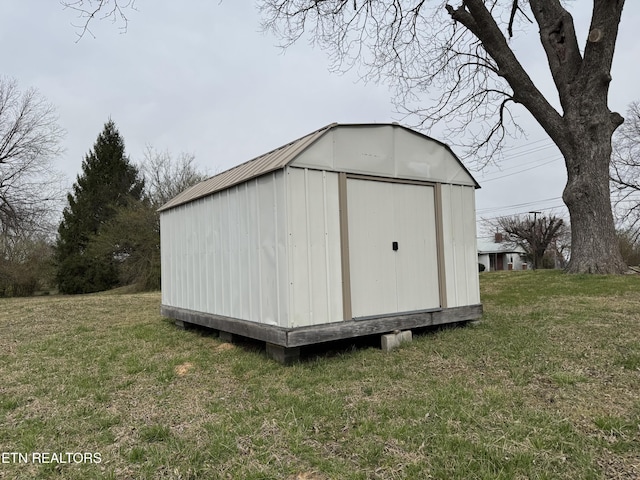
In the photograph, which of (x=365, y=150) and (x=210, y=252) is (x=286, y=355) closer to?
(x=210, y=252)

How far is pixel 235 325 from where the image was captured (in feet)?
16.0

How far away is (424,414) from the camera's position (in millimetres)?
2764

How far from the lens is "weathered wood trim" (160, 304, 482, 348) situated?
4.03m

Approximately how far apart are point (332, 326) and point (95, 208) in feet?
80.7

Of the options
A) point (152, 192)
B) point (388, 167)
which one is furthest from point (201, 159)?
point (388, 167)

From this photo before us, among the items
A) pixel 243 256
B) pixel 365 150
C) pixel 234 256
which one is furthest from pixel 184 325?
pixel 365 150

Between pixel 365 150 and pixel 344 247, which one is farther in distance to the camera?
pixel 365 150

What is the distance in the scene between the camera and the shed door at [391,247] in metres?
4.59

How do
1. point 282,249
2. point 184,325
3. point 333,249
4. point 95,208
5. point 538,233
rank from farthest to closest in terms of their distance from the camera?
point 538,233 < point 95,208 < point 184,325 < point 333,249 < point 282,249

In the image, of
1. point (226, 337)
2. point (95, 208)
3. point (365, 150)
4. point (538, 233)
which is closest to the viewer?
point (365, 150)

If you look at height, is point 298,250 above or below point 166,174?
below

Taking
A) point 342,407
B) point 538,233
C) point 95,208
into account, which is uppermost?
point 95,208

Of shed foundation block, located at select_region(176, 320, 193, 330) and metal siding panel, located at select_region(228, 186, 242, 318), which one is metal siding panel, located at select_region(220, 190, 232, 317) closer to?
metal siding panel, located at select_region(228, 186, 242, 318)

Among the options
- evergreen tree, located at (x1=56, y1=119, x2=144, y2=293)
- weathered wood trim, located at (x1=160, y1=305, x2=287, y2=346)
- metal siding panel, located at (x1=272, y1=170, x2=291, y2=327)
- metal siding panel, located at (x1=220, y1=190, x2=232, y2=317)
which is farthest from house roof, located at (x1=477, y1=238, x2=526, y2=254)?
metal siding panel, located at (x1=272, y1=170, x2=291, y2=327)
